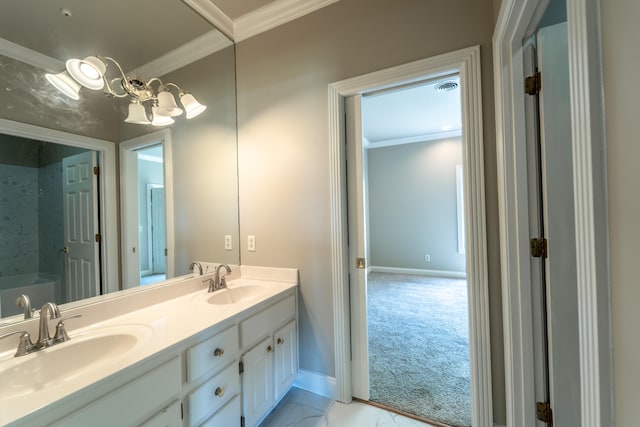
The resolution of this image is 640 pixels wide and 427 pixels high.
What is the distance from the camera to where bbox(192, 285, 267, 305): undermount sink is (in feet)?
5.60

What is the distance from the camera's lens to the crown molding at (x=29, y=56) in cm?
110

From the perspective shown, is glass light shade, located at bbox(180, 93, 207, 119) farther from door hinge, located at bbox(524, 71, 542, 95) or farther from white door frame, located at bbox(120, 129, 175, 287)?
door hinge, located at bbox(524, 71, 542, 95)

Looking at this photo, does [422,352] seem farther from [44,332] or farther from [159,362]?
[44,332]

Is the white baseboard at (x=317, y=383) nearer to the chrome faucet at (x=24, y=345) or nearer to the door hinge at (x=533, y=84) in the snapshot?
the chrome faucet at (x=24, y=345)

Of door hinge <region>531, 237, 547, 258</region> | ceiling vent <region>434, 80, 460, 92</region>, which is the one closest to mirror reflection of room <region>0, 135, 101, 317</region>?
door hinge <region>531, 237, 547, 258</region>

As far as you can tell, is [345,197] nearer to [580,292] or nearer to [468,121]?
[468,121]

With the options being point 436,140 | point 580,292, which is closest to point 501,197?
point 580,292

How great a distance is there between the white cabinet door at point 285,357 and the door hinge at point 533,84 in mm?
1904

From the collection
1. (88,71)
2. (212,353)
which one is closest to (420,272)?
(212,353)

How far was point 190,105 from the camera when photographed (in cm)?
177

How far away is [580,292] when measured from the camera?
60cm

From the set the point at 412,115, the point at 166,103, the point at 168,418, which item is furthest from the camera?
the point at 412,115

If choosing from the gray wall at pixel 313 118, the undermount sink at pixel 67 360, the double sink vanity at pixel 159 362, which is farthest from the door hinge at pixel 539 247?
the undermount sink at pixel 67 360

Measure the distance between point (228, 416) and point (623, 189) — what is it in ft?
5.46
